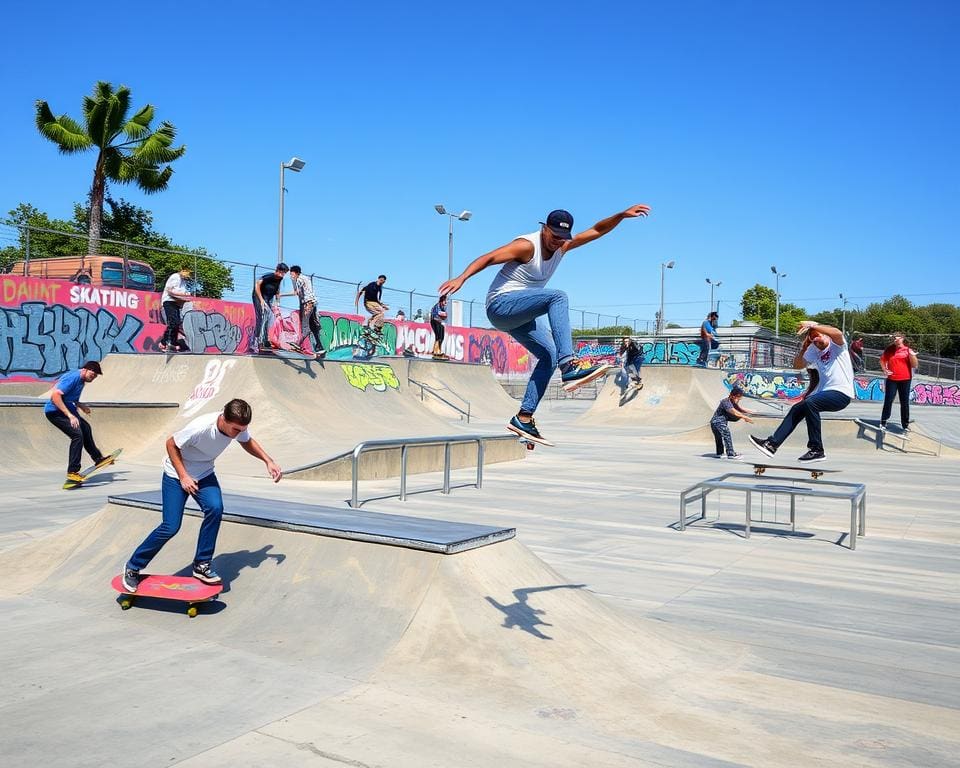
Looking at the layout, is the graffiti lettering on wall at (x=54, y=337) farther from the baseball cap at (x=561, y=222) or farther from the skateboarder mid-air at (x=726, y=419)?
the baseball cap at (x=561, y=222)

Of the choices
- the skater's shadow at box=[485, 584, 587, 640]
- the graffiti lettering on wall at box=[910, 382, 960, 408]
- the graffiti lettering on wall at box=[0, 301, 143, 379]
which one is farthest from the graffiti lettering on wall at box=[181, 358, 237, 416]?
the graffiti lettering on wall at box=[910, 382, 960, 408]

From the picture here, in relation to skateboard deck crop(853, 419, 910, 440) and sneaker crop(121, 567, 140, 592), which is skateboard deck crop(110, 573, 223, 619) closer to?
sneaker crop(121, 567, 140, 592)

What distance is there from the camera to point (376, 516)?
22.3 ft

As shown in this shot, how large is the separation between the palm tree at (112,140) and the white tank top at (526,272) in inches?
1198

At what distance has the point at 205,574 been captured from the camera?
573 centimetres

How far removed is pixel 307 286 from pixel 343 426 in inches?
112

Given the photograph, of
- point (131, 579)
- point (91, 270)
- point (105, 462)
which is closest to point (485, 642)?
point (131, 579)

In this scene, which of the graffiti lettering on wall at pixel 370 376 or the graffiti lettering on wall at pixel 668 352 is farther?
the graffiti lettering on wall at pixel 668 352

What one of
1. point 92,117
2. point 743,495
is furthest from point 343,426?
point 92,117

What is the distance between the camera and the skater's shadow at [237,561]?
604 centimetres

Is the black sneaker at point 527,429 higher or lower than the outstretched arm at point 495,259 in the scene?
lower

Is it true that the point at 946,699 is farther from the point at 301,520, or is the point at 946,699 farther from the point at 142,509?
the point at 142,509

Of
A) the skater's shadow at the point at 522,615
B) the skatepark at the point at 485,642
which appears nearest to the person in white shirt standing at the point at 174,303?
the skatepark at the point at 485,642

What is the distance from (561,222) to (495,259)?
0.48 meters
